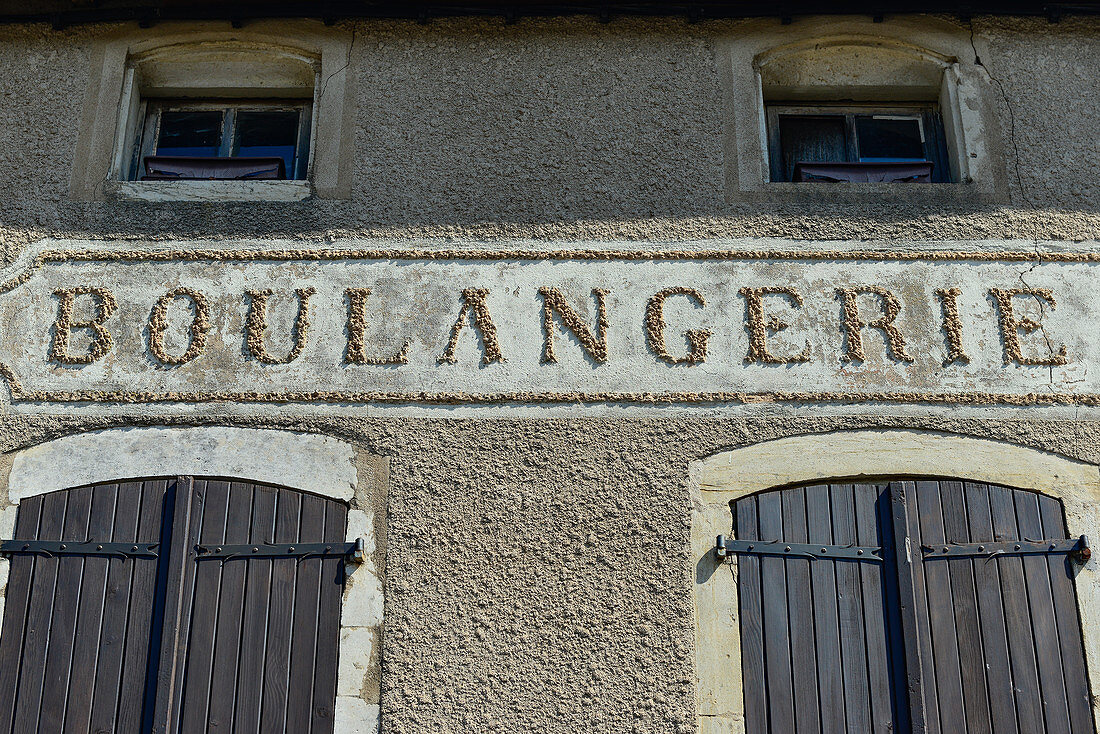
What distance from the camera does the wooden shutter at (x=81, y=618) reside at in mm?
4902

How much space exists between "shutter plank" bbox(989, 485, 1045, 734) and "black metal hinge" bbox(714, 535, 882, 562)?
52cm

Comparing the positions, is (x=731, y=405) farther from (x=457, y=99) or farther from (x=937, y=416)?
(x=457, y=99)

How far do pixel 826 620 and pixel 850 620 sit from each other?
10 centimetres

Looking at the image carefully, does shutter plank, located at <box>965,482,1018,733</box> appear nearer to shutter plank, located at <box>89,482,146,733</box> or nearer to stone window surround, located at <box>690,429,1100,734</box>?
stone window surround, located at <box>690,429,1100,734</box>

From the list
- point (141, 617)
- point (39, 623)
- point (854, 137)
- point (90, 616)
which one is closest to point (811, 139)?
point (854, 137)

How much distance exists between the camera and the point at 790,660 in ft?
16.3

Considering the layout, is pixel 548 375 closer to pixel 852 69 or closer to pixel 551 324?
pixel 551 324

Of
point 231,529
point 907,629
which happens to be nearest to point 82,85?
point 231,529

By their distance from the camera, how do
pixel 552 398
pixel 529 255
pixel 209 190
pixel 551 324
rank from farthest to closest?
pixel 209 190
pixel 529 255
pixel 551 324
pixel 552 398

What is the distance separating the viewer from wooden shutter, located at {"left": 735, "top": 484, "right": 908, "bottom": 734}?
16.0 feet

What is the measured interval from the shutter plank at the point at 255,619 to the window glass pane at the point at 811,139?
3109 mm

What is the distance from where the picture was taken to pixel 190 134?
21.5 ft

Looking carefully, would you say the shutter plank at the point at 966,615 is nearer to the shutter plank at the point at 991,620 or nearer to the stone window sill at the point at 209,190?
the shutter plank at the point at 991,620

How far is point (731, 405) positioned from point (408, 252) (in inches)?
64.7
